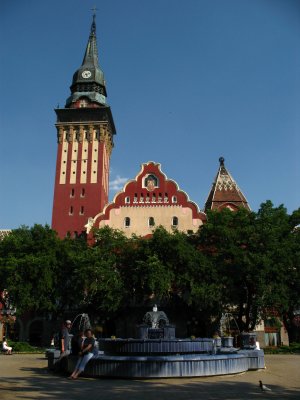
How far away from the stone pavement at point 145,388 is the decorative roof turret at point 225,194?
37.3m

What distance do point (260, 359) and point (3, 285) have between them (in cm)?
2801

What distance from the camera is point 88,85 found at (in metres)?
60.2

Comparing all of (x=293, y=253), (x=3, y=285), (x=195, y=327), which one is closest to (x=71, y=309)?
(x=3, y=285)

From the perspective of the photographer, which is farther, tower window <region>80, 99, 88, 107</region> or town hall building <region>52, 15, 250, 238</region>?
tower window <region>80, 99, 88, 107</region>

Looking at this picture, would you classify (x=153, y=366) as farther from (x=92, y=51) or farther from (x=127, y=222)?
(x=92, y=51)

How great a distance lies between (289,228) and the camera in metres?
37.8

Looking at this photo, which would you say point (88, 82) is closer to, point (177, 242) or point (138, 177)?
point (138, 177)

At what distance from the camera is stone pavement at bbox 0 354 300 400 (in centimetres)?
997

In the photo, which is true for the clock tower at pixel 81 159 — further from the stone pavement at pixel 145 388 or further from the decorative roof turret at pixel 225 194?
the stone pavement at pixel 145 388

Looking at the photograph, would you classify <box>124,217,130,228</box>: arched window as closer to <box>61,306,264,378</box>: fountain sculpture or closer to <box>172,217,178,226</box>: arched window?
<box>172,217,178,226</box>: arched window

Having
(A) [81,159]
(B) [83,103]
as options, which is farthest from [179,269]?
(B) [83,103]

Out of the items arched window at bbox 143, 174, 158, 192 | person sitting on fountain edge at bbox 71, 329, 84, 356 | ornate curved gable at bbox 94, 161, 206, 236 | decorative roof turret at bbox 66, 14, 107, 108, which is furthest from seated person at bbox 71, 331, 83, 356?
decorative roof turret at bbox 66, 14, 107, 108

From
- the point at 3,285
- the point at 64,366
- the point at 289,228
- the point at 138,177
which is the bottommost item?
the point at 64,366

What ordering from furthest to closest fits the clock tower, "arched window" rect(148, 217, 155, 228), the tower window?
the tower window → the clock tower → "arched window" rect(148, 217, 155, 228)
